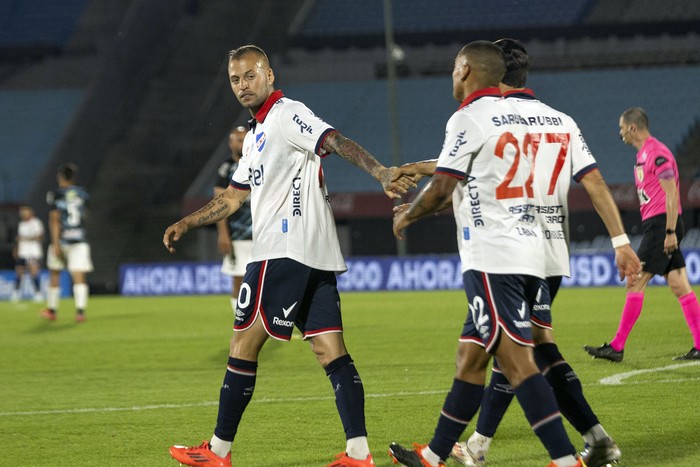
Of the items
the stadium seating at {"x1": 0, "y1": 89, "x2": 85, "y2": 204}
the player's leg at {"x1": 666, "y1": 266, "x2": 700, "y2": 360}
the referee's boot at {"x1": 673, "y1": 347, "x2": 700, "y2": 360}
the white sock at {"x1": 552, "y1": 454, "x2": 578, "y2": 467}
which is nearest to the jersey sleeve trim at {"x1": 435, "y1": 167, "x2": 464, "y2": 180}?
the white sock at {"x1": 552, "y1": 454, "x2": 578, "y2": 467}

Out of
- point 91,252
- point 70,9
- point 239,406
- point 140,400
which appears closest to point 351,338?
point 140,400

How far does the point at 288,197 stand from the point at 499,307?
143 centimetres

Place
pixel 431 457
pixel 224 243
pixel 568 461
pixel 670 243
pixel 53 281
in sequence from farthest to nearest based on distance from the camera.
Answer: pixel 53 281 → pixel 224 243 → pixel 670 243 → pixel 431 457 → pixel 568 461

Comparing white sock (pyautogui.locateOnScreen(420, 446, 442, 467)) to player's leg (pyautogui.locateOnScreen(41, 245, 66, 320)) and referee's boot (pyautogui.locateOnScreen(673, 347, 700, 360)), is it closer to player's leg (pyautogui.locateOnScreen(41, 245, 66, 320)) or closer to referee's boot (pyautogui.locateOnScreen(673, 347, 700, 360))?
referee's boot (pyautogui.locateOnScreen(673, 347, 700, 360))

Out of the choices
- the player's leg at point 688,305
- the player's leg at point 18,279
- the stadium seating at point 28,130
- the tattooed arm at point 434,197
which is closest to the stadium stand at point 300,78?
the stadium seating at point 28,130

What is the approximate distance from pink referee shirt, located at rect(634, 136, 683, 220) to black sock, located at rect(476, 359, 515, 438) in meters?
4.28

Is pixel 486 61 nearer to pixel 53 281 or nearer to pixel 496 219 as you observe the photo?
pixel 496 219

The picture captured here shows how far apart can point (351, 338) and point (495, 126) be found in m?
8.43

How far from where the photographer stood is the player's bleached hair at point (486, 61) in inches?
193

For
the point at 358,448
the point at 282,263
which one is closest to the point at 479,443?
the point at 358,448

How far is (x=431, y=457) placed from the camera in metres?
5.27

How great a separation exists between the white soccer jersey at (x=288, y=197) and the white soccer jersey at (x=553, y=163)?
3.68ft

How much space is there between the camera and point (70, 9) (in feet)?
122

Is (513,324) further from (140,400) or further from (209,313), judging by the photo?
(209,313)
